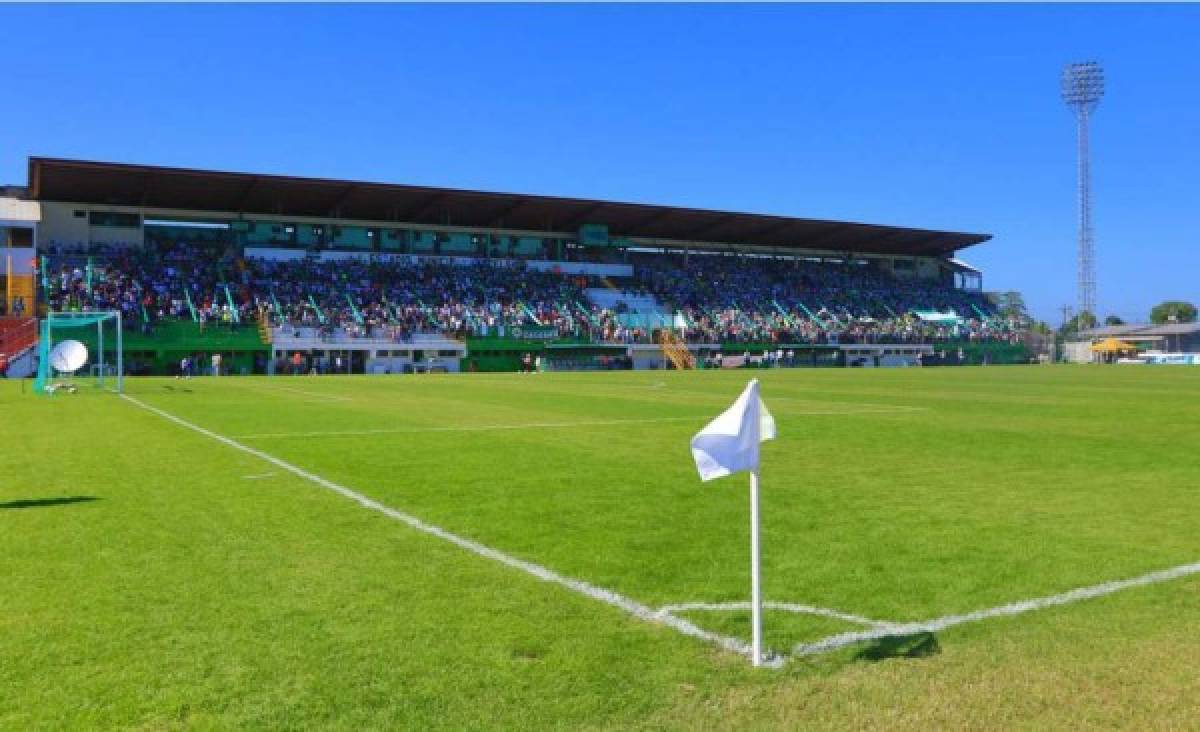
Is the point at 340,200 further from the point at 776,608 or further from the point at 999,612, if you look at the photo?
the point at 999,612

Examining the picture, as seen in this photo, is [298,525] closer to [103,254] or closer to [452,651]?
[452,651]

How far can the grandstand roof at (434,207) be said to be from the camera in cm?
6022

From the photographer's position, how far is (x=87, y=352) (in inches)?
1337

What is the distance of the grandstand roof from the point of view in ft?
198

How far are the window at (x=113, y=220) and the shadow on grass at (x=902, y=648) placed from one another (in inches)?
2766

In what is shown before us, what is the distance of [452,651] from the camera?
5129mm

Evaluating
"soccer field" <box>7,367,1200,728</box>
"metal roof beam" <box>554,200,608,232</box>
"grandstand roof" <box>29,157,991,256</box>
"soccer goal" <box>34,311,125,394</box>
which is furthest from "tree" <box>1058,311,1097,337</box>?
"soccer field" <box>7,367,1200,728</box>

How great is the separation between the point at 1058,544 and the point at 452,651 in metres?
5.36

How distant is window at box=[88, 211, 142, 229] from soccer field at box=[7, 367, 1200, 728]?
189ft

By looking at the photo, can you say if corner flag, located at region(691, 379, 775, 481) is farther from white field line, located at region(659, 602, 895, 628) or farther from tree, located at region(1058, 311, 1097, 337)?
tree, located at region(1058, 311, 1097, 337)

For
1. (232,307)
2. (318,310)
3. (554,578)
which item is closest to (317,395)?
(554,578)

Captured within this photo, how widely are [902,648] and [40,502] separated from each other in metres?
9.09

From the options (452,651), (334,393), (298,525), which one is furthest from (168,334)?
(452,651)

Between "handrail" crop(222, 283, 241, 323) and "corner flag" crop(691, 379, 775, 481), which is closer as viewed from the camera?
"corner flag" crop(691, 379, 775, 481)
